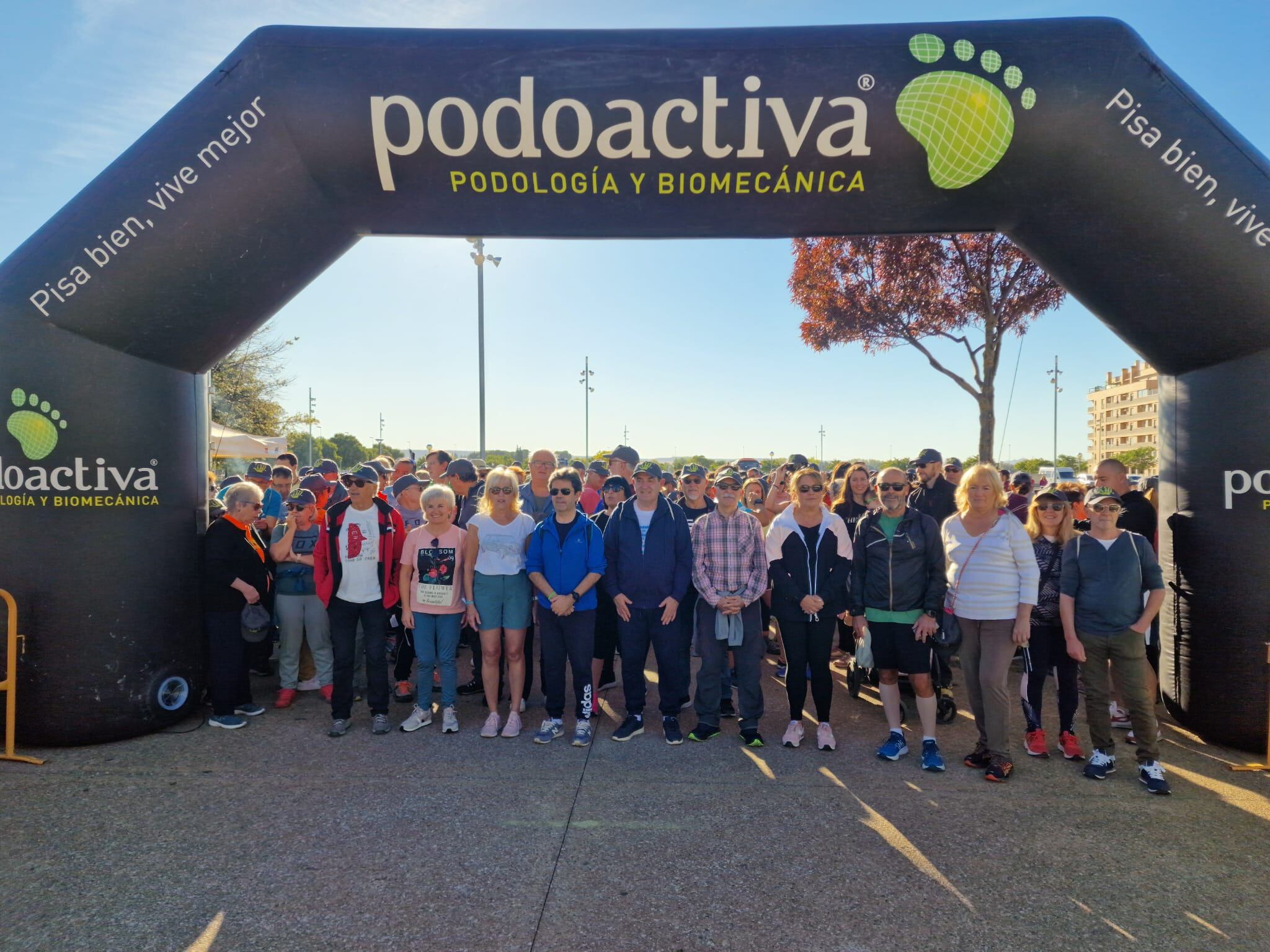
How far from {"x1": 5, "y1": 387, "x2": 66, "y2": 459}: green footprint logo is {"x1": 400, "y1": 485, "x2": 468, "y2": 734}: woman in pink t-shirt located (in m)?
2.43

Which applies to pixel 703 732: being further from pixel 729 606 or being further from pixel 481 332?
pixel 481 332

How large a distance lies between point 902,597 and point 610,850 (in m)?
2.52

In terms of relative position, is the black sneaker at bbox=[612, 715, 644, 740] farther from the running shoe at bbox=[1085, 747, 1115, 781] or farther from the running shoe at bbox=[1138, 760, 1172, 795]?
the running shoe at bbox=[1138, 760, 1172, 795]

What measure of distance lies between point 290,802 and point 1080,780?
4779 mm

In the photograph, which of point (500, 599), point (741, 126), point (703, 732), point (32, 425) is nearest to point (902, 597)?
point (703, 732)

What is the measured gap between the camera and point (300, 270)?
5.23 meters

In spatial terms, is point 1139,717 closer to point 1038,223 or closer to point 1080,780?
point 1080,780

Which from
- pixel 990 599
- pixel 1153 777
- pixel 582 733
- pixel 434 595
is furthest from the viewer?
pixel 434 595

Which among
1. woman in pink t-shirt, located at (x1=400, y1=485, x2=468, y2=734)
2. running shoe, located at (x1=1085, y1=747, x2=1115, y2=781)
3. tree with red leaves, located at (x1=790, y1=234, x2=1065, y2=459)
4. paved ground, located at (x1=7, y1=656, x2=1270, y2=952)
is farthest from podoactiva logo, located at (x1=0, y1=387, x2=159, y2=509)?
tree with red leaves, located at (x1=790, y1=234, x2=1065, y2=459)

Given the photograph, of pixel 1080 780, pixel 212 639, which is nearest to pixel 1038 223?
pixel 1080 780

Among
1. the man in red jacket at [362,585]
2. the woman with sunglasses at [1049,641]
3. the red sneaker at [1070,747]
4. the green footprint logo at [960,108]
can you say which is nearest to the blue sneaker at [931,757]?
the woman with sunglasses at [1049,641]

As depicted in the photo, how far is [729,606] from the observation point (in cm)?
495

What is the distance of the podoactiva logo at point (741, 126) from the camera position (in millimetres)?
4613

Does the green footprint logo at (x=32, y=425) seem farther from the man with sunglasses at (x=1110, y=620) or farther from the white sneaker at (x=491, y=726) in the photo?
the man with sunglasses at (x=1110, y=620)
